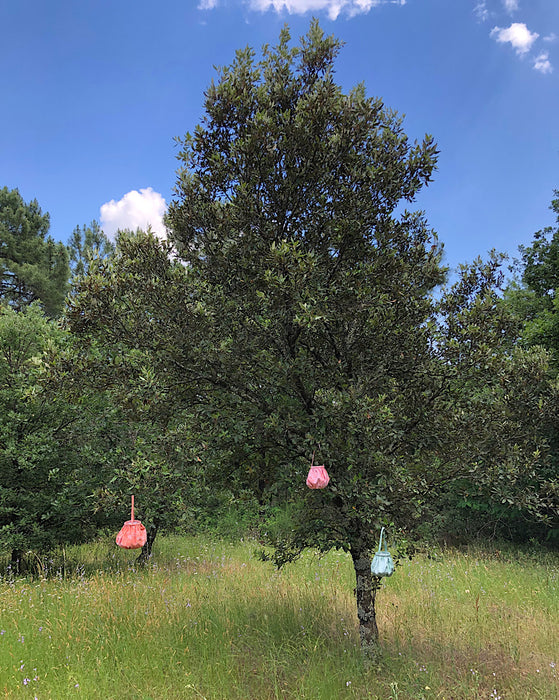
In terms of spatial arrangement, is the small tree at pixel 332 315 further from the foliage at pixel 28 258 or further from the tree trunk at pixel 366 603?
the foliage at pixel 28 258

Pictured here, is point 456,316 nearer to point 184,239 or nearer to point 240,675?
point 184,239

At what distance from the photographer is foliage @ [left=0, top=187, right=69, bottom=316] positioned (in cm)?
2444

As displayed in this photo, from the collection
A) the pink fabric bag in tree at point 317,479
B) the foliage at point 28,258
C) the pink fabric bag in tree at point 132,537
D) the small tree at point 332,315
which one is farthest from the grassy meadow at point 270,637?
the foliage at point 28,258

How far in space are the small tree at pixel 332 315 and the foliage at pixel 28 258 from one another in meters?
22.8

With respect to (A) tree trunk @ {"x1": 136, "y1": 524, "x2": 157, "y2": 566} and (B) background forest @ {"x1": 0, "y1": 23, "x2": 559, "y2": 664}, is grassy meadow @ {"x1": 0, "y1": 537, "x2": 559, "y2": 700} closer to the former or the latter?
(B) background forest @ {"x1": 0, "y1": 23, "x2": 559, "y2": 664}

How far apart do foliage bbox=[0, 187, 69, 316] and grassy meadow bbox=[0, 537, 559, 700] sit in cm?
1926

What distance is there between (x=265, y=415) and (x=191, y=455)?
84 centimetres

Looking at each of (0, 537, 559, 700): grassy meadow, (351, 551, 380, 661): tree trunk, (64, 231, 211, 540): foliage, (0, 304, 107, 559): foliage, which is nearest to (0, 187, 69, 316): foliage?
(0, 304, 107, 559): foliage

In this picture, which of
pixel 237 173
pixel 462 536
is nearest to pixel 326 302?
pixel 237 173

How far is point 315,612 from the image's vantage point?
21.7 feet

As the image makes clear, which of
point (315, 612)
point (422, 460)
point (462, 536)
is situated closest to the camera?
point (422, 460)

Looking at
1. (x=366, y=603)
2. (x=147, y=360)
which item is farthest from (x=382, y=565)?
(x=147, y=360)

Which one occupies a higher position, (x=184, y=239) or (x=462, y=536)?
(x=184, y=239)

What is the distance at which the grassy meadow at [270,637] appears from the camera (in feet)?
15.4
